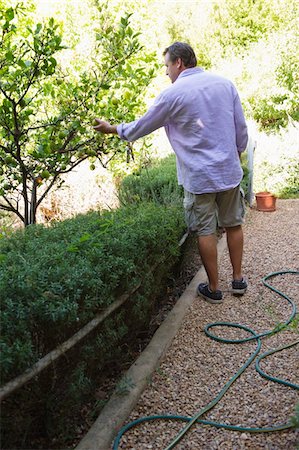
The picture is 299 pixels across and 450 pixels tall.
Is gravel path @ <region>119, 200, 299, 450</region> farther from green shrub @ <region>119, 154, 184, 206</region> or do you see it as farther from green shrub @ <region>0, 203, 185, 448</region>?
green shrub @ <region>119, 154, 184, 206</region>

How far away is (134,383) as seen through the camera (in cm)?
225

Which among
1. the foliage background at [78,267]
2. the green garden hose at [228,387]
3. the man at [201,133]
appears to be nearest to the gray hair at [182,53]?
the man at [201,133]

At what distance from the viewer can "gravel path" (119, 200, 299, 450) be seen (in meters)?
1.93

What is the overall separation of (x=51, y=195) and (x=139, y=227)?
4.43 meters

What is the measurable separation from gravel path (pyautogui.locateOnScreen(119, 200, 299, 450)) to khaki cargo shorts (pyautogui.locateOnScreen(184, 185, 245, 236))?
0.55m

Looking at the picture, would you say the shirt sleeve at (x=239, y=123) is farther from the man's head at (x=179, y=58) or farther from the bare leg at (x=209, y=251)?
the bare leg at (x=209, y=251)

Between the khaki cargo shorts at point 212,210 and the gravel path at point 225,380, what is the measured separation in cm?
55

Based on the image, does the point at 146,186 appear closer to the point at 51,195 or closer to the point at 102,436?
the point at 51,195

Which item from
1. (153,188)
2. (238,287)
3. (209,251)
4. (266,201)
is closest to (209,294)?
(238,287)

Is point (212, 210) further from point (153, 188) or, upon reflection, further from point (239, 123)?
point (153, 188)

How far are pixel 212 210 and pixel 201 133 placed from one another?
53 centimetres

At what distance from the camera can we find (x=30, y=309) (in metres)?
1.68

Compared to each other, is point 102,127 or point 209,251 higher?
point 102,127

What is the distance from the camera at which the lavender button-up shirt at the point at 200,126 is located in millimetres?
2907
